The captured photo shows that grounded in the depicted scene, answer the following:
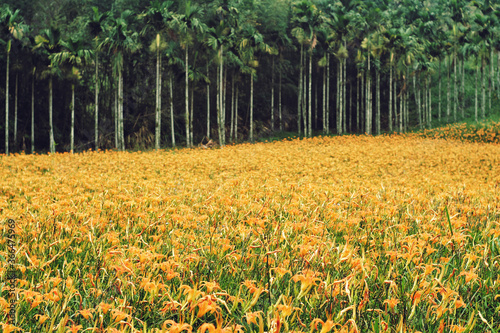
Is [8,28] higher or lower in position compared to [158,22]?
higher

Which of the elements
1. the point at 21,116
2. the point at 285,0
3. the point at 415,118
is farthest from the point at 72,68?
the point at 415,118

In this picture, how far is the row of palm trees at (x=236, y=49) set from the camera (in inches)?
935

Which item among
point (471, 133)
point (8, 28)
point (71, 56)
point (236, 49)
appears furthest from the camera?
point (236, 49)

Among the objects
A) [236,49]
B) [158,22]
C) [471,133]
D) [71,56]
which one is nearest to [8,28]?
[71,56]

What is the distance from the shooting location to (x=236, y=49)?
28.1 m

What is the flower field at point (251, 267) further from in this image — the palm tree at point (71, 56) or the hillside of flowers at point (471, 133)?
the hillside of flowers at point (471, 133)

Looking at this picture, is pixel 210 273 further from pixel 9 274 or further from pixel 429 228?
pixel 429 228

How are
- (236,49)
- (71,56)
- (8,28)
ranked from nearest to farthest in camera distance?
(71,56) < (8,28) < (236,49)

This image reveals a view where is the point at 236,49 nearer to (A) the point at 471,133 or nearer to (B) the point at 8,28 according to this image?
(B) the point at 8,28

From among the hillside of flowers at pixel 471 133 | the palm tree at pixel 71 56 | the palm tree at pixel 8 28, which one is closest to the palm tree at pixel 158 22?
the palm tree at pixel 71 56

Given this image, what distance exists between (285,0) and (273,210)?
116 feet

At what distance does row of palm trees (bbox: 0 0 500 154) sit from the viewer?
23.8 meters

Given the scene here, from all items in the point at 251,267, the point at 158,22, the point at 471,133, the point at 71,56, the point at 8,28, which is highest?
the point at 8,28

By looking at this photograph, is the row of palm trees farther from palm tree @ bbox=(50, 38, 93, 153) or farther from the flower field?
the flower field
